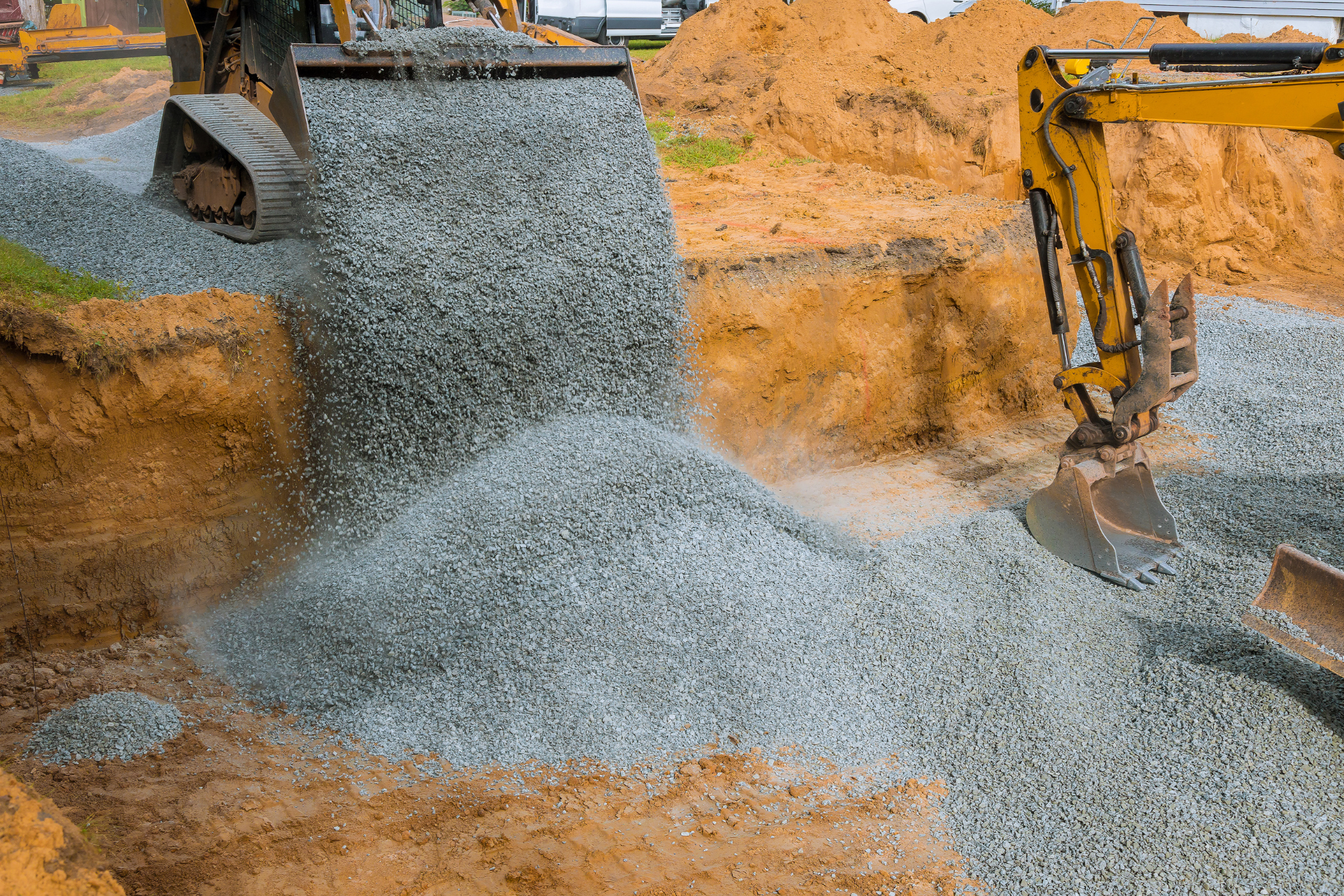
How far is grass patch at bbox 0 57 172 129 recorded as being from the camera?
45.3 ft

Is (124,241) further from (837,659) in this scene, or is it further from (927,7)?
(927,7)

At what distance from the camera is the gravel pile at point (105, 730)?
12.1 ft

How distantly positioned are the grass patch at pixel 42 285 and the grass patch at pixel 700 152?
17.7ft

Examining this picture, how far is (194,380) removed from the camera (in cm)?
448

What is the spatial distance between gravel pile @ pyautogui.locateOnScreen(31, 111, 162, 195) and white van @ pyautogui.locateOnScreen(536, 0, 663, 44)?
271 inches

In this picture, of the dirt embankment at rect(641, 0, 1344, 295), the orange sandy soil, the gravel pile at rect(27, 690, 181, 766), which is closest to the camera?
the orange sandy soil

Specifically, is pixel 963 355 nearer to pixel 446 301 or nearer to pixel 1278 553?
pixel 1278 553

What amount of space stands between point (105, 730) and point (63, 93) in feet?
49.2

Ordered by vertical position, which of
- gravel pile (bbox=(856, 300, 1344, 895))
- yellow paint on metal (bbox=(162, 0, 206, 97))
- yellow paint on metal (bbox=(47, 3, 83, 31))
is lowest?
gravel pile (bbox=(856, 300, 1344, 895))

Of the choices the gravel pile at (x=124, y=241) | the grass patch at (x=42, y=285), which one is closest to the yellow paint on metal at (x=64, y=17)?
the gravel pile at (x=124, y=241)

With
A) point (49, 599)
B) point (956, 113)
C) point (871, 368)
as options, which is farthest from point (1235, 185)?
point (49, 599)

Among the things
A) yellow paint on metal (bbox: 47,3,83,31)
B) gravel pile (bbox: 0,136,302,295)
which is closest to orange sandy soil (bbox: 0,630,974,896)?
gravel pile (bbox: 0,136,302,295)

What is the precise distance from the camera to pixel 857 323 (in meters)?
6.27

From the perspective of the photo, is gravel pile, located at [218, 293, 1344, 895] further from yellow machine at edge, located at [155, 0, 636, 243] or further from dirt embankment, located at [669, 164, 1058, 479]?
yellow machine at edge, located at [155, 0, 636, 243]
